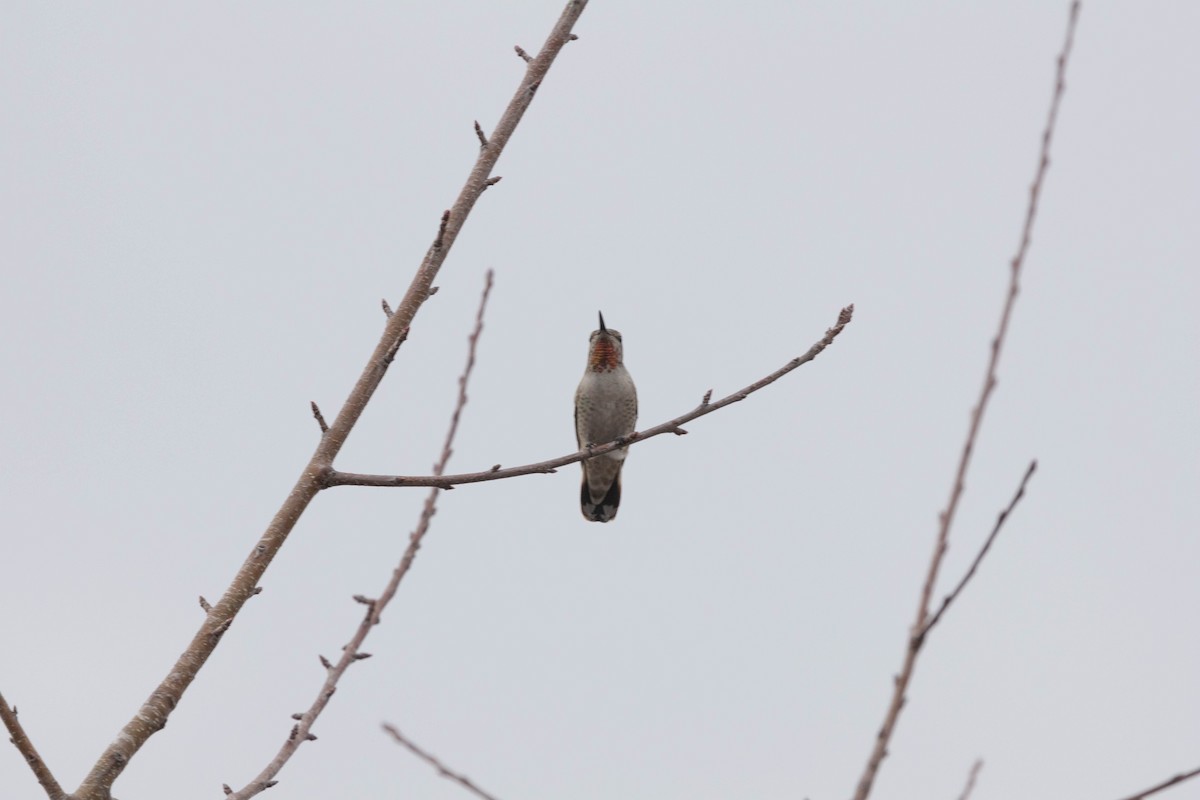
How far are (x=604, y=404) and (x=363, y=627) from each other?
21.8ft

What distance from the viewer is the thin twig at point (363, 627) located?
3709mm

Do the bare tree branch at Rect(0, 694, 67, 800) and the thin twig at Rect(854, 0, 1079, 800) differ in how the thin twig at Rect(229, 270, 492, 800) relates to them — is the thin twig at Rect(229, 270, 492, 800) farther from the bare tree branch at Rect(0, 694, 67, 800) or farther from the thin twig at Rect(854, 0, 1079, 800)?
the thin twig at Rect(854, 0, 1079, 800)

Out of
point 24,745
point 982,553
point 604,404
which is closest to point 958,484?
point 982,553

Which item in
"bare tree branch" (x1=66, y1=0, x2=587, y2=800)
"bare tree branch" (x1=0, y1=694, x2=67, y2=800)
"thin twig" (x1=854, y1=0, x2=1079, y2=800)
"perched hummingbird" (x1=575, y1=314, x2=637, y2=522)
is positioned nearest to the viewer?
"thin twig" (x1=854, y1=0, x2=1079, y2=800)

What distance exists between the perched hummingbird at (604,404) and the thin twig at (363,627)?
5.85 metres

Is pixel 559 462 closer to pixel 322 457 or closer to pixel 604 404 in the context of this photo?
pixel 322 457

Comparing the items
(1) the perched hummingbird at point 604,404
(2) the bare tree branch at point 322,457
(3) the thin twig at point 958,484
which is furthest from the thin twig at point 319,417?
(1) the perched hummingbird at point 604,404

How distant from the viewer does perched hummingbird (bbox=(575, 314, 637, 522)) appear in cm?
1091

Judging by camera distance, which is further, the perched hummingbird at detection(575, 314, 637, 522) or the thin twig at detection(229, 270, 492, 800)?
the perched hummingbird at detection(575, 314, 637, 522)

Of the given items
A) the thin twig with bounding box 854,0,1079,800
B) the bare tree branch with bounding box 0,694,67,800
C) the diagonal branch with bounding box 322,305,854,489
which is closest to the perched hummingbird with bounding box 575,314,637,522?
the diagonal branch with bounding box 322,305,854,489

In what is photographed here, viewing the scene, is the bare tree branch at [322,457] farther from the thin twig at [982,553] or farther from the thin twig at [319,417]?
the thin twig at [982,553]

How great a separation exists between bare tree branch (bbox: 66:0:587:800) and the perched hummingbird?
253 inches

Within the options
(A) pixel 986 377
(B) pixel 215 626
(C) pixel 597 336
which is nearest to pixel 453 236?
(B) pixel 215 626

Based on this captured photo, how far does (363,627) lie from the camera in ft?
14.3
